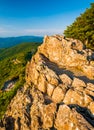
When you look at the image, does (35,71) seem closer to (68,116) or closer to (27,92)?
(27,92)

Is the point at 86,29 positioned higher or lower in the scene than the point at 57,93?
higher

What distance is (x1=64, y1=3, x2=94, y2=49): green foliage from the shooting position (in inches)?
2156

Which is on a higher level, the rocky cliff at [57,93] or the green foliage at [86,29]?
the green foliage at [86,29]

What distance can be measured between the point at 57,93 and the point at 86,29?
2932cm

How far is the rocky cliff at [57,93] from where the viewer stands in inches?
1051

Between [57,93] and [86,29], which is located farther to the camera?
[86,29]

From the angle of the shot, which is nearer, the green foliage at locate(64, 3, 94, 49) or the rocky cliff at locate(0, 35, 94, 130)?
the rocky cliff at locate(0, 35, 94, 130)

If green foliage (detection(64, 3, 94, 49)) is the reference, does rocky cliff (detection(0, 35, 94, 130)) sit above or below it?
below

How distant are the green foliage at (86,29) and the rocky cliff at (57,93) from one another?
14.1 meters

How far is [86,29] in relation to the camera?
56438 millimetres

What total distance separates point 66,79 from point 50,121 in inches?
263

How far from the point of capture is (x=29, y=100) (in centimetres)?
3266

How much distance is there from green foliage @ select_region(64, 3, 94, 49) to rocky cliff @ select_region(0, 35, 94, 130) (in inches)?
553

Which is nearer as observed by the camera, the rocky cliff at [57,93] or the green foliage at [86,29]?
the rocky cliff at [57,93]
